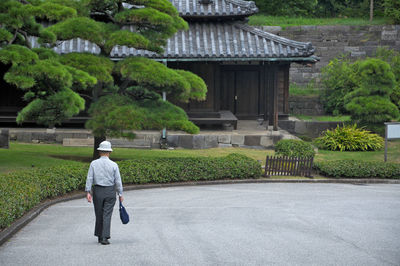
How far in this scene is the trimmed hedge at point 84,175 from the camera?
11.8m

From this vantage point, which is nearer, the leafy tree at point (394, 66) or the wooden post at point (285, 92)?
the leafy tree at point (394, 66)

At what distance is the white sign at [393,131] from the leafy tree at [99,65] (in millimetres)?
7255

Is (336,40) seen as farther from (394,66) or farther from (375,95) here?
(375,95)

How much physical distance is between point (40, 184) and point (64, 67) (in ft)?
11.6

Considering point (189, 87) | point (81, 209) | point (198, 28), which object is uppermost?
point (198, 28)

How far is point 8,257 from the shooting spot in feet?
29.9

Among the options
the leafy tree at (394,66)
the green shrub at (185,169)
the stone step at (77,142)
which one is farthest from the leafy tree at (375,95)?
the stone step at (77,142)

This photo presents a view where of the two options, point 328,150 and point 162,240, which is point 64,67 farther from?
point 328,150

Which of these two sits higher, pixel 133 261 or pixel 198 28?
pixel 198 28

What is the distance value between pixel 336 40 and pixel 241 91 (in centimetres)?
1056

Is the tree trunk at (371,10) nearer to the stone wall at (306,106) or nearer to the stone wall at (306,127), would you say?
the stone wall at (306,106)

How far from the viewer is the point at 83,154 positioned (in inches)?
843

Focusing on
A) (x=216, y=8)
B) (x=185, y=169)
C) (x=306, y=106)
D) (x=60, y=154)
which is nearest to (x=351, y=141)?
(x=216, y=8)

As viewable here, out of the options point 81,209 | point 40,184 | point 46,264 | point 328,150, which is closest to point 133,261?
point 46,264
